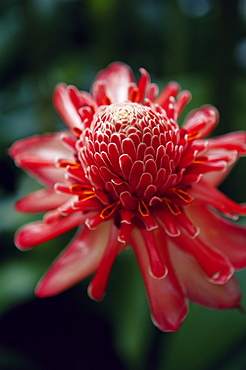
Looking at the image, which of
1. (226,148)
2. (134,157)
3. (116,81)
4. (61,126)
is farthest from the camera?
(61,126)

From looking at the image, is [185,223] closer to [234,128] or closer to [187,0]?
[234,128]

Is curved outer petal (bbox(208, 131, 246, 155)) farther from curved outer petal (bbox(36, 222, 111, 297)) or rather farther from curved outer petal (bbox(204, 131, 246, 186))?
curved outer petal (bbox(36, 222, 111, 297))

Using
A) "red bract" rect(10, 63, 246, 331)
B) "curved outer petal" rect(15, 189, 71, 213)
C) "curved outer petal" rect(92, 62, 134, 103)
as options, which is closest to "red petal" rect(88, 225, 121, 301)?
"red bract" rect(10, 63, 246, 331)

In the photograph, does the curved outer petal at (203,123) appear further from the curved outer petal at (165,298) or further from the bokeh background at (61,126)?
the bokeh background at (61,126)

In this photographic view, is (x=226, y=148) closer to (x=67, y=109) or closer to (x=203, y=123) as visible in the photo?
(x=203, y=123)

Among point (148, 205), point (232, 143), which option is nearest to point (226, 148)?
point (232, 143)

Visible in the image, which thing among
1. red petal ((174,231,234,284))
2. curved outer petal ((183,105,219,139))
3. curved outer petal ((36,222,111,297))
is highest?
curved outer petal ((183,105,219,139))
